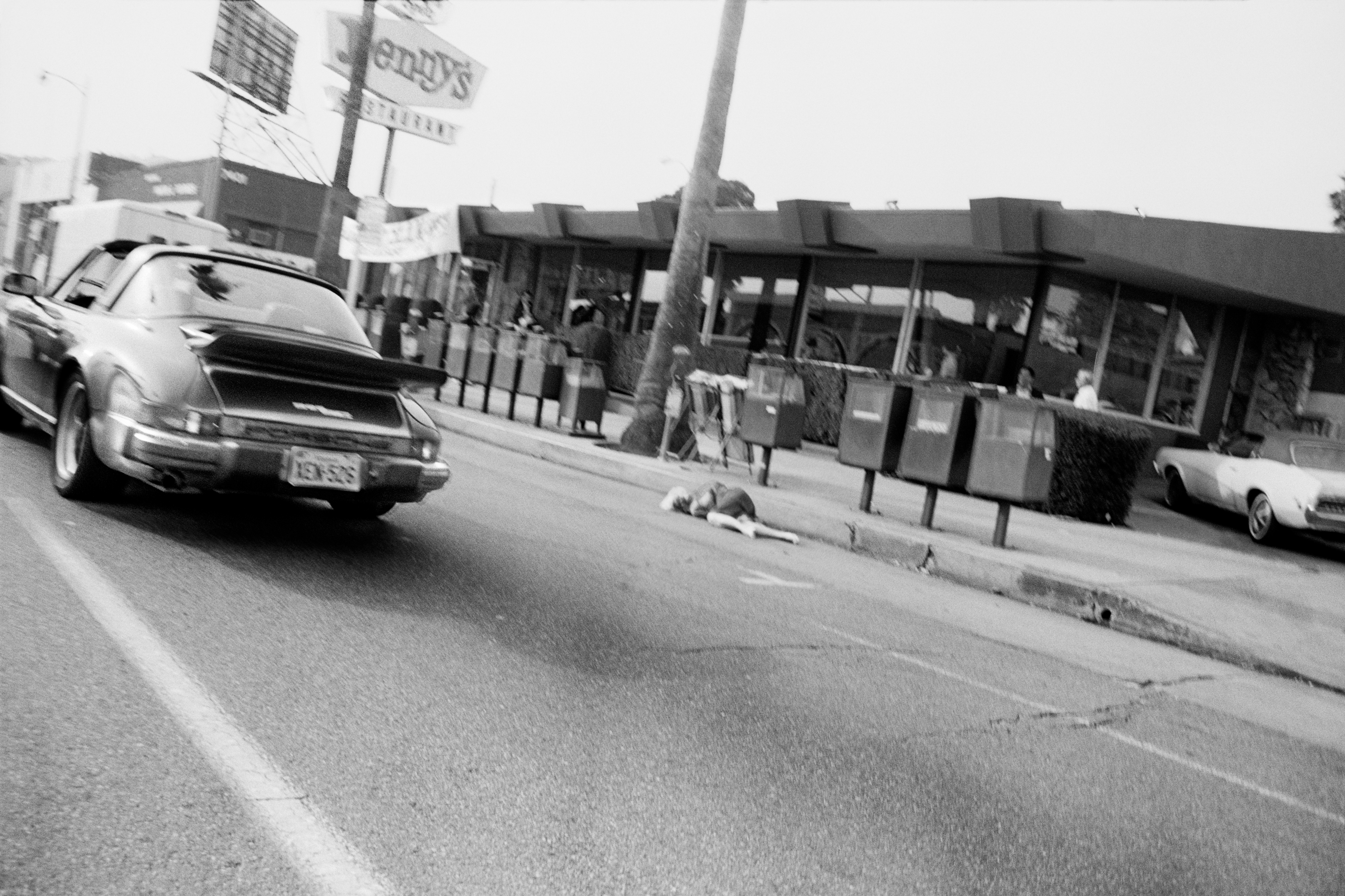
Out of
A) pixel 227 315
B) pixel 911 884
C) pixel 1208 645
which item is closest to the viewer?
pixel 911 884

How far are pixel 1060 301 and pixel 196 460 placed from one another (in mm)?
15711

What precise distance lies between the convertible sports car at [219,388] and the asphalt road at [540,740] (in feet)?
1.27

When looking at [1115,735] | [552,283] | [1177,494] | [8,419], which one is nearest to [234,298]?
[8,419]

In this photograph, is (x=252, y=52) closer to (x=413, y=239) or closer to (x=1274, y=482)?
(x=413, y=239)

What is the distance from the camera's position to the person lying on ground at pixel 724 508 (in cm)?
1013

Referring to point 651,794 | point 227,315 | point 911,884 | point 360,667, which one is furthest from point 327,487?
point 911,884

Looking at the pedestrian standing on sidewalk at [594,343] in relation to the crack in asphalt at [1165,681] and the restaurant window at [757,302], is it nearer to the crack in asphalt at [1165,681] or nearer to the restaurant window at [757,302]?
the restaurant window at [757,302]

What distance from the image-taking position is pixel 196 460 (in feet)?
18.3

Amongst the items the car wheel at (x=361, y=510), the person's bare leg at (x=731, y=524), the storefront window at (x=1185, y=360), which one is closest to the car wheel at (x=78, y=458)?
the car wheel at (x=361, y=510)

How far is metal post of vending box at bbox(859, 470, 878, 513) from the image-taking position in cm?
1155

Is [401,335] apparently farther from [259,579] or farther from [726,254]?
[259,579]

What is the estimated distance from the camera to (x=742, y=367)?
21.5 meters

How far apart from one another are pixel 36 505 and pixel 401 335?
14.9 m

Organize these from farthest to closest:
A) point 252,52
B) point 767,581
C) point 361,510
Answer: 1. point 252,52
2. point 767,581
3. point 361,510
